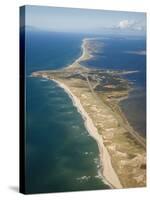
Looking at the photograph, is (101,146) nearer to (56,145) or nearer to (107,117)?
(107,117)

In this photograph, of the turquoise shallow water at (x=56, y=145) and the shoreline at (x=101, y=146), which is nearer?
the turquoise shallow water at (x=56, y=145)

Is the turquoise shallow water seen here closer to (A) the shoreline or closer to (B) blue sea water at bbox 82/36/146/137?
Answer: (A) the shoreline

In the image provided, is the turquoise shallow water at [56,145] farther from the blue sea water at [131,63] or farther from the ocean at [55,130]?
the blue sea water at [131,63]

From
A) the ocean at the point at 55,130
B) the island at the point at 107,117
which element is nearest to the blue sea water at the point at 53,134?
the ocean at the point at 55,130

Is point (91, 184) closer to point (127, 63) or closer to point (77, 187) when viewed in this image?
point (77, 187)

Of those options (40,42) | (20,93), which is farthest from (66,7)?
(20,93)

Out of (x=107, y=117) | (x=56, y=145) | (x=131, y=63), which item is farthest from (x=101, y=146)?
(x=131, y=63)

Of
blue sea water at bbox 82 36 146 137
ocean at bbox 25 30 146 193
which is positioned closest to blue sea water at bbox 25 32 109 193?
ocean at bbox 25 30 146 193
